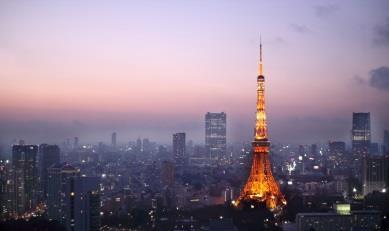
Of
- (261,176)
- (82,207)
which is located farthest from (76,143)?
(261,176)

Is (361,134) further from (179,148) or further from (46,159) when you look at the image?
Result: (179,148)

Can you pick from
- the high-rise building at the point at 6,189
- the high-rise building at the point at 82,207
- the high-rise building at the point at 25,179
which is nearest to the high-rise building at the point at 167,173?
the high-rise building at the point at 25,179

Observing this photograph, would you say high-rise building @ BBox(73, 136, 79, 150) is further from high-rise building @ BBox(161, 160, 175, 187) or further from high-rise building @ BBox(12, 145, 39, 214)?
high-rise building @ BBox(161, 160, 175, 187)

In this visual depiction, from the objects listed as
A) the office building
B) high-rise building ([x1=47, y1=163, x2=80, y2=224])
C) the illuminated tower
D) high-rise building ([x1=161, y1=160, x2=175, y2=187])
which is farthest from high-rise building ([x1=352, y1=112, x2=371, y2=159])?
high-rise building ([x1=161, y1=160, x2=175, y2=187])

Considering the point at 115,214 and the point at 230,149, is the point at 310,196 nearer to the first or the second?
the point at 230,149

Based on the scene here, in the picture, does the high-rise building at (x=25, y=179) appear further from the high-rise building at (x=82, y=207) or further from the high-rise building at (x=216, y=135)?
the high-rise building at (x=216, y=135)
